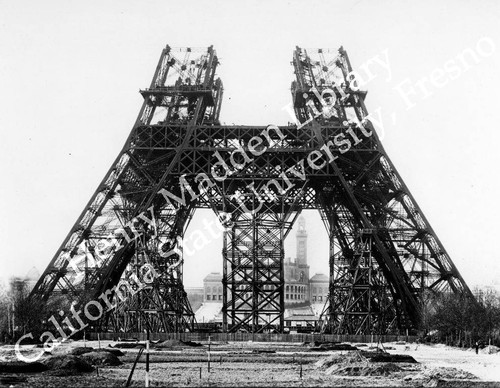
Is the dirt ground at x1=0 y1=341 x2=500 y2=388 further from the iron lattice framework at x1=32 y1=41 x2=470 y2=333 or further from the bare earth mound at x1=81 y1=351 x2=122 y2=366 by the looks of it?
the iron lattice framework at x1=32 y1=41 x2=470 y2=333

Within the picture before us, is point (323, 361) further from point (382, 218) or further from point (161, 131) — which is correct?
point (161, 131)

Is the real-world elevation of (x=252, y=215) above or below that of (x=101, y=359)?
above

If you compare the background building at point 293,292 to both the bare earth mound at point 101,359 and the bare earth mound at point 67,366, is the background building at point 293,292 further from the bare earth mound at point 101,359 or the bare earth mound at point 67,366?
the bare earth mound at point 67,366

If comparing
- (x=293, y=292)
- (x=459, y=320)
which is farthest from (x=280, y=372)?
(x=293, y=292)

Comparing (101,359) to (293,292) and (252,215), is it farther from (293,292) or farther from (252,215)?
(293,292)

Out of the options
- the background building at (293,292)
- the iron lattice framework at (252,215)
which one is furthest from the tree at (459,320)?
the background building at (293,292)

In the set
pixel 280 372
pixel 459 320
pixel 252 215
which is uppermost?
pixel 252 215
